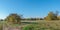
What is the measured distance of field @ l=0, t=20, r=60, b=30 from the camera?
4435 millimetres

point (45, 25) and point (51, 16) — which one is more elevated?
point (51, 16)

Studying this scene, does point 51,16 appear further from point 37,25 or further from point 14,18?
point 14,18

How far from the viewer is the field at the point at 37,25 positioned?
4.43m

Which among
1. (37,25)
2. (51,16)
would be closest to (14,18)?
(37,25)

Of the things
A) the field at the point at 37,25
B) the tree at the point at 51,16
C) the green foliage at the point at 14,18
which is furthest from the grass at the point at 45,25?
the green foliage at the point at 14,18

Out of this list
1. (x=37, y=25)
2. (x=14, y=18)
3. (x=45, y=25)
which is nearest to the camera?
(x=45, y=25)

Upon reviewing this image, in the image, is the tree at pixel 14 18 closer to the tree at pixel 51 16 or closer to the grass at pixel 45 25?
the grass at pixel 45 25

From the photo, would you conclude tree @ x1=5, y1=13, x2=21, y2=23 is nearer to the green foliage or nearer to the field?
the green foliage

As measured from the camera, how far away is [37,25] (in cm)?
467

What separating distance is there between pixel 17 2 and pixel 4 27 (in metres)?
1.14

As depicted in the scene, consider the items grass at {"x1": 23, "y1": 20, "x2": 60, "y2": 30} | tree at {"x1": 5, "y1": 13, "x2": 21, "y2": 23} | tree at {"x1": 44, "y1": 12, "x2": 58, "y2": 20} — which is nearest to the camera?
grass at {"x1": 23, "y1": 20, "x2": 60, "y2": 30}

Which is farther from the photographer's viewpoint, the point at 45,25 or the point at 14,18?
the point at 14,18

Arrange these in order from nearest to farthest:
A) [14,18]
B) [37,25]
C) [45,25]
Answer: [45,25] < [37,25] < [14,18]

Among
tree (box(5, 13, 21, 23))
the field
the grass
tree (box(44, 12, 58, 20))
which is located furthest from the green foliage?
tree (box(44, 12, 58, 20))
